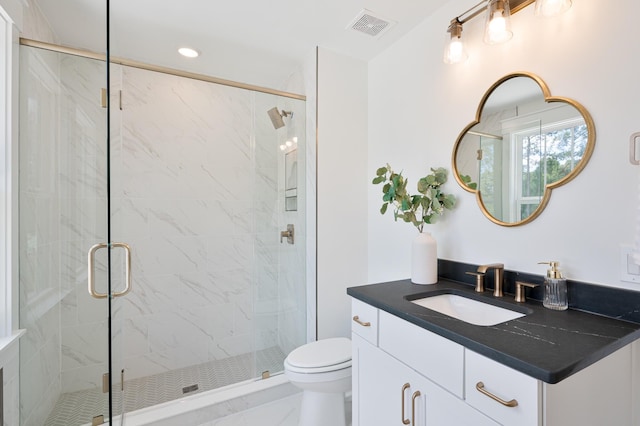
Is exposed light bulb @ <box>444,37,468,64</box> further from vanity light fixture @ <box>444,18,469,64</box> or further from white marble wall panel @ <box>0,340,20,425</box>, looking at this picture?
white marble wall panel @ <box>0,340,20,425</box>

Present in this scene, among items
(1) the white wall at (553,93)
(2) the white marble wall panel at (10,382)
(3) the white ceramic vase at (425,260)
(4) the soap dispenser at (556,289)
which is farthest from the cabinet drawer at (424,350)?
(2) the white marble wall panel at (10,382)

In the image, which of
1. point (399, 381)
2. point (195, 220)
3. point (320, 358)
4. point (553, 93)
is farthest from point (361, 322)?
point (195, 220)

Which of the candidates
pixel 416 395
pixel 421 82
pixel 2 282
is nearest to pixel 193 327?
pixel 2 282

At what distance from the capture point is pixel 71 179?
61.2 inches

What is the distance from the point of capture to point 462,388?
0.89m

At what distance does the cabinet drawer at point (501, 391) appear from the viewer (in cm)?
72

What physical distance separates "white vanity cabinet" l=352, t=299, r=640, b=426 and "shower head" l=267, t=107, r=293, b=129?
1534 millimetres

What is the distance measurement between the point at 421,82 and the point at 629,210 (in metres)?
1.19

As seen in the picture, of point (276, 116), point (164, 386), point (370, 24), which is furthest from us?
point (276, 116)

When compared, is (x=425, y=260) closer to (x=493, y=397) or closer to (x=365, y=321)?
(x=365, y=321)

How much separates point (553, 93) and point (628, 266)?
0.70 metres

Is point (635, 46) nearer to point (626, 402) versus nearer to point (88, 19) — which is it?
point (626, 402)

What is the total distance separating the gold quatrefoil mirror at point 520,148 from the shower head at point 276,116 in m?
1.26

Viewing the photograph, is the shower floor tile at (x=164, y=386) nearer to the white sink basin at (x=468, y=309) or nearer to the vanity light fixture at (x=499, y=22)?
the white sink basin at (x=468, y=309)
